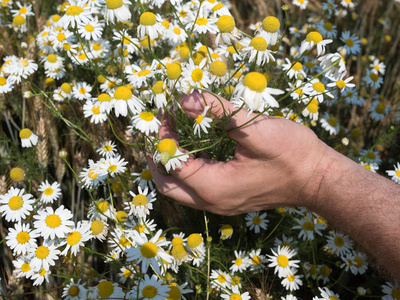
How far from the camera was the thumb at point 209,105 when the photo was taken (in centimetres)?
118

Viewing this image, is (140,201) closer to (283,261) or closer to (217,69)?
(217,69)

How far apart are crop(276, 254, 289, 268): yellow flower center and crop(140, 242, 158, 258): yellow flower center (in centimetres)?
65

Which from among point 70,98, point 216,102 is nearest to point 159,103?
point 216,102

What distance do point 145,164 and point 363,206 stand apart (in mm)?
913

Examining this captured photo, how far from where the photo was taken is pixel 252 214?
1836mm

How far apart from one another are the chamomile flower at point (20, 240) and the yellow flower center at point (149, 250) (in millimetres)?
505

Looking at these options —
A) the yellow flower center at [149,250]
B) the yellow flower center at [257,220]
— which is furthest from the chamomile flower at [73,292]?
the yellow flower center at [257,220]

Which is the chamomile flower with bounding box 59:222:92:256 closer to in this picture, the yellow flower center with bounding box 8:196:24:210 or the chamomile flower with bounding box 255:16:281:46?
the yellow flower center with bounding box 8:196:24:210

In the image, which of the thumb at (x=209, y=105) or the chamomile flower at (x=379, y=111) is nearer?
the thumb at (x=209, y=105)

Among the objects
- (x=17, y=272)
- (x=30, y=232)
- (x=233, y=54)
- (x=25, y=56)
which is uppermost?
(x=233, y=54)

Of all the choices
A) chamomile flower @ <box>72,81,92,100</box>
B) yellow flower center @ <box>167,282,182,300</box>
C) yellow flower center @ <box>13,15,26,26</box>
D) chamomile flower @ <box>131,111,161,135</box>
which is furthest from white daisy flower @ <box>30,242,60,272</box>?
yellow flower center @ <box>13,15,26,26</box>

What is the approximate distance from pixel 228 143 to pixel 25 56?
4.53 feet

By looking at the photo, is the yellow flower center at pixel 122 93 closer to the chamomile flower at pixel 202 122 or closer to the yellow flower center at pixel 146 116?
the yellow flower center at pixel 146 116

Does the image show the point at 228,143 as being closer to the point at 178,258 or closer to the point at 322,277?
the point at 178,258
